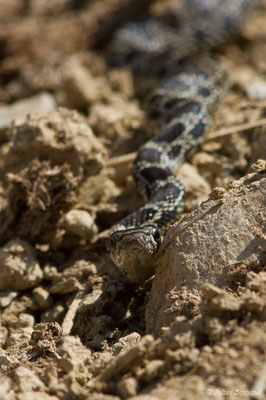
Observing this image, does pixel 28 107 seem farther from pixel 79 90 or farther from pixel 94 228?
pixel 94 228

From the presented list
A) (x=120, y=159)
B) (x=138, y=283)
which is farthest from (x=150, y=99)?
(x=138, y=283)

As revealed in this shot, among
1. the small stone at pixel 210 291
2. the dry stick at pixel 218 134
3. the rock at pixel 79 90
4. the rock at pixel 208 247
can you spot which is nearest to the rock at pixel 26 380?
the rock at pixel 208 247

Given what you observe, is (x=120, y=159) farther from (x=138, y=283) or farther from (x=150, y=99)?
(x=138, y=283)

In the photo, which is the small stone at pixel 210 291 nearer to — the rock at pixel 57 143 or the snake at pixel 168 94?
the snake at pixel 168 94

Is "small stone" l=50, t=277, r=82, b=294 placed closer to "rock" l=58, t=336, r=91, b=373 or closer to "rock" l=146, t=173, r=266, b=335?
"rock" l=146, t=173, r=266, b=335

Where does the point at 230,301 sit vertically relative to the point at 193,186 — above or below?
below

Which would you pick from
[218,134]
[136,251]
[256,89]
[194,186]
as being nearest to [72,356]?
[136,251]
